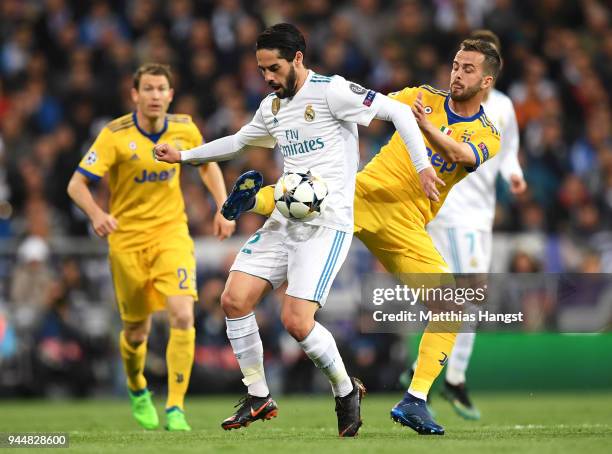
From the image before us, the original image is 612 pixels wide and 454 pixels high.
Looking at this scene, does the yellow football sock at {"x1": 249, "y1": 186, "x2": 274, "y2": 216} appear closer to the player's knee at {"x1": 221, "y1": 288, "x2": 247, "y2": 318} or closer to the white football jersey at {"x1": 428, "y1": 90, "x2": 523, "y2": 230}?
the player's knee at {"x1": 221, "y1": 288, "x2": 247, "y2": 318}

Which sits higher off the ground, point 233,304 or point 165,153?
point 165,153

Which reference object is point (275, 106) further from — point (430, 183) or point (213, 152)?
point (430, 183)

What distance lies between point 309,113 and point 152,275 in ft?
8.43

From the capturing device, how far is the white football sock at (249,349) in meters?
7.90

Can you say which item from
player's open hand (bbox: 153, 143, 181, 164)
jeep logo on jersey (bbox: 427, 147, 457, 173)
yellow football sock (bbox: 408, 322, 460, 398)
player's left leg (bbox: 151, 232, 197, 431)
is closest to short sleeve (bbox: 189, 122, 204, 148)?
player's left leg (bbox: 151, 232, 197, 431)

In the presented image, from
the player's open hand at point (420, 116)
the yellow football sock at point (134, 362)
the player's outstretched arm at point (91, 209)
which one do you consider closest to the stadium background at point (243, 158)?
the yellow football sock at point (134, 362)

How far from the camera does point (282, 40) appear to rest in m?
7.52

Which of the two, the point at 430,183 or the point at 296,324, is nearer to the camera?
the point at 430,183

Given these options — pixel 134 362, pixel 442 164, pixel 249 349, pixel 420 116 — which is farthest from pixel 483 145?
pixel 134 362

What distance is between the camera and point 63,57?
1847cm

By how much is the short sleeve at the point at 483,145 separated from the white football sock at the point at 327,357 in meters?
1.51

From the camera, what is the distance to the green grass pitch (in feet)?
23.2

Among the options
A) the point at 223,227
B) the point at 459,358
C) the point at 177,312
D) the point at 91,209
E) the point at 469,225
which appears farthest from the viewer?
the point at 459,358

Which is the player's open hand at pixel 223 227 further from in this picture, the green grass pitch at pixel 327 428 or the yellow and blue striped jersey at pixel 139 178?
the green grass pitch at pixel 327 428
